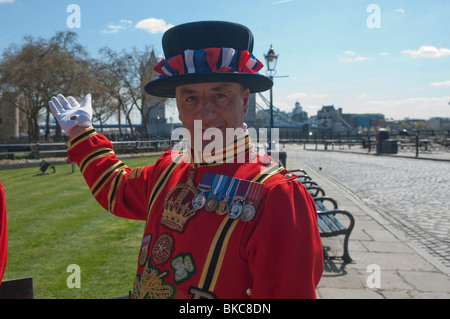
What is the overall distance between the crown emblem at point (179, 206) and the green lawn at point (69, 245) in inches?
94.1

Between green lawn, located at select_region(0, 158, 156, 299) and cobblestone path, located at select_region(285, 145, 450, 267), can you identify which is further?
cobblestone path, located at select_region(285, 145, 450, 267)

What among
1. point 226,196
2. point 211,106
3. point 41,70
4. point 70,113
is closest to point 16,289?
point 70,113

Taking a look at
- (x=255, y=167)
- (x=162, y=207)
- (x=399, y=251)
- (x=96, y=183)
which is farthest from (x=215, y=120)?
(x=399, y=251)

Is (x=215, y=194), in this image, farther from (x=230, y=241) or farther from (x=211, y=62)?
(x=211, y=62)

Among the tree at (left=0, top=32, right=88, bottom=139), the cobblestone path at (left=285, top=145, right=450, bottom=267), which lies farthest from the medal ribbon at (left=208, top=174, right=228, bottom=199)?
the tree at (left=0, top=32, right=88, bottom=139)

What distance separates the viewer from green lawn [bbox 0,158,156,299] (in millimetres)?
3973

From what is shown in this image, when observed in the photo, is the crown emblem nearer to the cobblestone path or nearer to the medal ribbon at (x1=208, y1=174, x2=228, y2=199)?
the medal ribbon at (x1=208, y1=174, x2=228, y2=199)

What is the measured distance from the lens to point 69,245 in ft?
16.9

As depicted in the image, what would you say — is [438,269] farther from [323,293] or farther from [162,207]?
[162,207]

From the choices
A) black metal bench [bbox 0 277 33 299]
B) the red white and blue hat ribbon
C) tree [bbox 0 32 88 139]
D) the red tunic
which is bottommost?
black metal bench [bbox 0 277 33 299]

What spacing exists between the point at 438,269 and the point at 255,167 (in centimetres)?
388

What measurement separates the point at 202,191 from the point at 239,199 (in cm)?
21
